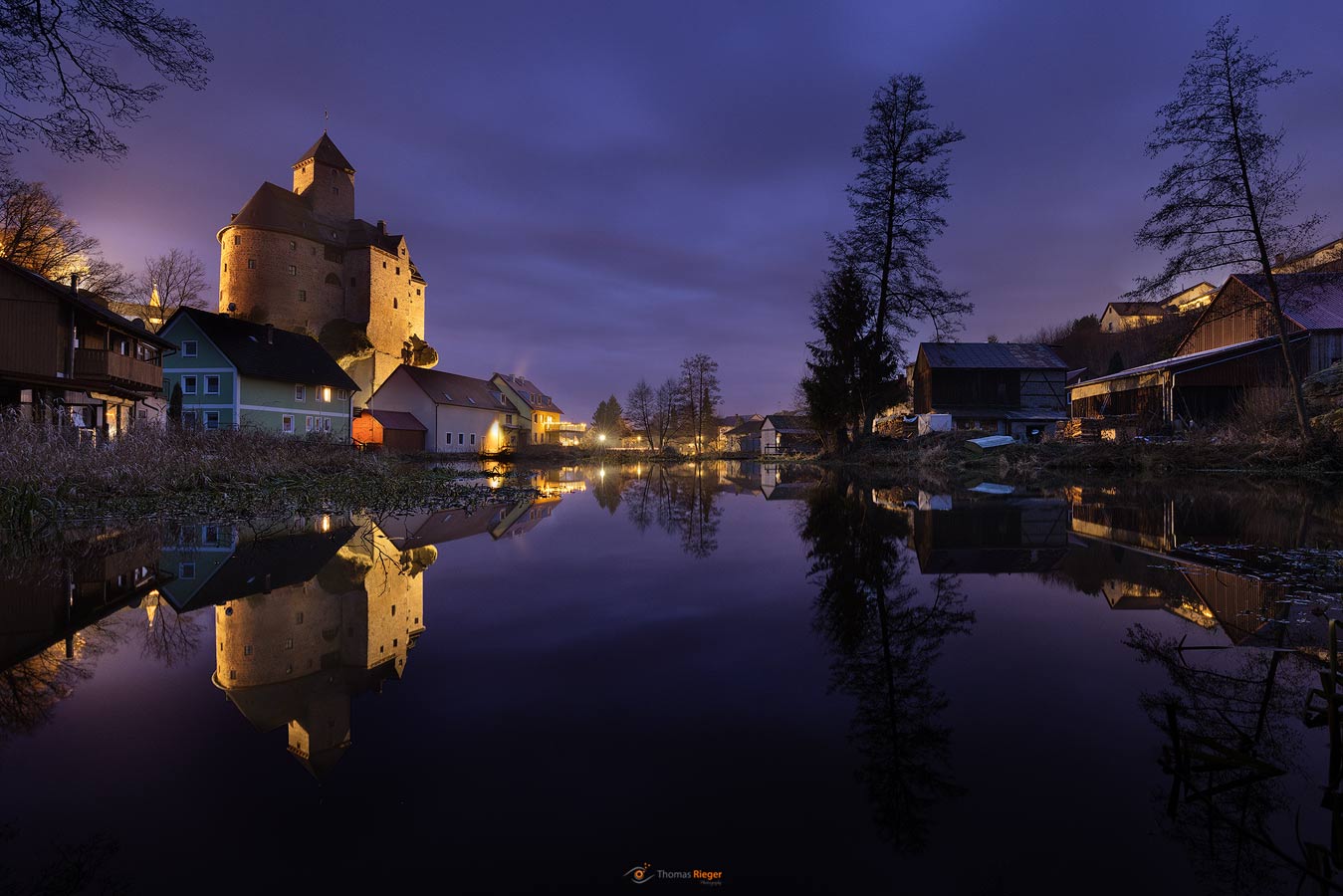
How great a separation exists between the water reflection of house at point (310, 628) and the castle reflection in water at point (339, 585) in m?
0.01

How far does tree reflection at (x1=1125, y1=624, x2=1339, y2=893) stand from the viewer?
1.71 meters

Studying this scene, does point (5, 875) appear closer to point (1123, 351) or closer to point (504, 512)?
point (504, 512)

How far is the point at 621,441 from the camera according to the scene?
115375 millimetres

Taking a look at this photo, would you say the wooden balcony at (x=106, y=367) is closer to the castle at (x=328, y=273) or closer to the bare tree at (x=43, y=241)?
the bare tree at (x=43, y=241)

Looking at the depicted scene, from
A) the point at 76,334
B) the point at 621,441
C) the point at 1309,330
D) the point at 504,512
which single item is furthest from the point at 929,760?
the point at 621,441

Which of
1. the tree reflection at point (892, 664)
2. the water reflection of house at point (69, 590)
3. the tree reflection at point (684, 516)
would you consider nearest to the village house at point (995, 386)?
the tree reflection at point (684, 516)

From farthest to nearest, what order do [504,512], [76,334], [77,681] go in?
[76,334] < [504,512] < [77,681]

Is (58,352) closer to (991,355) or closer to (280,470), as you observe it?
(280,470)

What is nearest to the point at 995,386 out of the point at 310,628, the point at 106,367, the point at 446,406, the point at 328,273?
the point at 310,628

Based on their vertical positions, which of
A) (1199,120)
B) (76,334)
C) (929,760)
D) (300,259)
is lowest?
(929,760)

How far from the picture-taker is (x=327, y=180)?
61.7 meters

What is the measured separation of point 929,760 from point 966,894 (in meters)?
0.76

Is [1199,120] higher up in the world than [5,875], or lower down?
higher up

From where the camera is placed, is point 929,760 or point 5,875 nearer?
point 5,875
